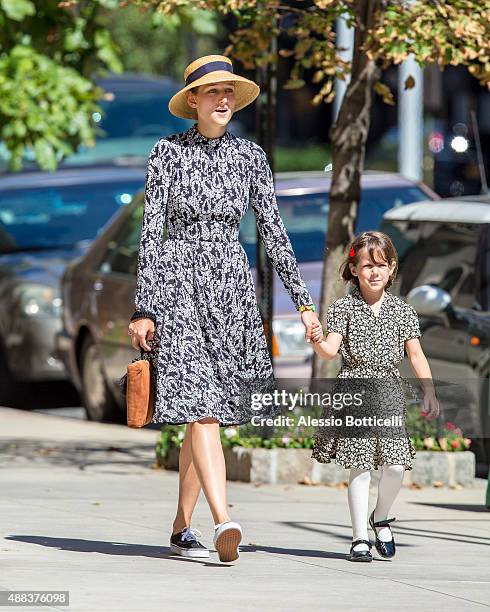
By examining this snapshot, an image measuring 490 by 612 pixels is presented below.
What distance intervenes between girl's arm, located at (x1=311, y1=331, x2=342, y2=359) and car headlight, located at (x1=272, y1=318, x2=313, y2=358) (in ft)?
13.1

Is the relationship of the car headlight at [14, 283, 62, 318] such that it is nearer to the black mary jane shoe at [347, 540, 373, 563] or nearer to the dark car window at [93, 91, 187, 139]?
the dark car window at [93, 91, 187, 139]

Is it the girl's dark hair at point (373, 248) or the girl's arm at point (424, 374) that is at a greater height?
the girl's dark hair at point (373, 248)

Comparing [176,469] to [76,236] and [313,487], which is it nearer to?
[313,487]

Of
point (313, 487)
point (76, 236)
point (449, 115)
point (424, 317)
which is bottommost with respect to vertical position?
point (313, 487)

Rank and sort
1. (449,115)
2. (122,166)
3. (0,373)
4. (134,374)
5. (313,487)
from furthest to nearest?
1. (449,115)
2. (122,166)
3. (0,373)
4. (313,487)
5. (134,374)

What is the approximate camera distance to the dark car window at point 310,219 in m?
11.6

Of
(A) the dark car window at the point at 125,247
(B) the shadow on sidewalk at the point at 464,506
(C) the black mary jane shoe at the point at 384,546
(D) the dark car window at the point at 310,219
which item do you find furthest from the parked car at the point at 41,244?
(C) the black mary jane shoe at the point at 384,546

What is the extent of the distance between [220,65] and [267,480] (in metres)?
3.08

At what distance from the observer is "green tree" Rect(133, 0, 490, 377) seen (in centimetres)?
888

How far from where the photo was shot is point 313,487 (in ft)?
30.6

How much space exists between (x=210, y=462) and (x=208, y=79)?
1.44m

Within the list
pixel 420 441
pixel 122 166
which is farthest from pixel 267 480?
pixel 122 166

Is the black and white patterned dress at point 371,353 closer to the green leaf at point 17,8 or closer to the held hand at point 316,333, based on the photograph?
the held hand at point 316,333

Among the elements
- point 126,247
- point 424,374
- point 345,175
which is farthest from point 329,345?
point 126,247
